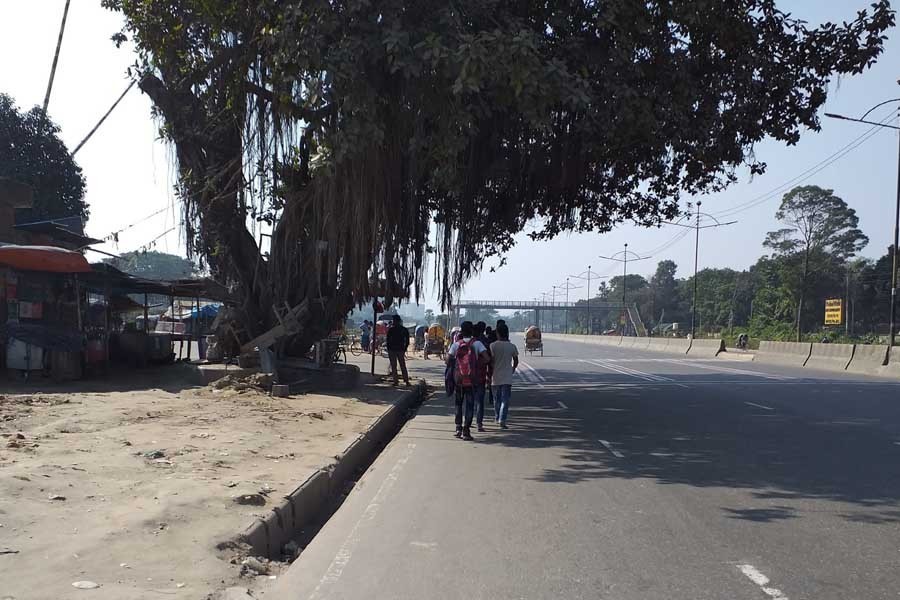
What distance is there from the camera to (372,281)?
59.6 ft

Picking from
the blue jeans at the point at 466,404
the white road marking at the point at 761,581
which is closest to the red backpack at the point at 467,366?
the blue jeans at the point at 466,404

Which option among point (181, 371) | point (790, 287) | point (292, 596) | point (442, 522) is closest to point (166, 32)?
point (181, 371)

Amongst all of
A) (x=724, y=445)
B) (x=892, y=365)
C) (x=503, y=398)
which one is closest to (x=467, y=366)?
(x=503, y=398)

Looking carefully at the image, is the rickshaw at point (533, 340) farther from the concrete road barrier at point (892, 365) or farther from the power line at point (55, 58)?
the power line at point (55, 58)

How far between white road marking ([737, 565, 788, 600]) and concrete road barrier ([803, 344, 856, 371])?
29.3m

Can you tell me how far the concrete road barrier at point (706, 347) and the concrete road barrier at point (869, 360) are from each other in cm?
1540

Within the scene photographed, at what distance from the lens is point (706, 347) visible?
48531 millimetres

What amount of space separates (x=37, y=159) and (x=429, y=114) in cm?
3340

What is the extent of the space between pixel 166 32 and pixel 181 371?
9197 millimetres

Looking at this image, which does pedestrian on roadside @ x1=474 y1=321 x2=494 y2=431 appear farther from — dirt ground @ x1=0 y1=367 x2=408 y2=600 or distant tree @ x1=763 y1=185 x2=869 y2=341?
distant tree @ x1=763 y1=185 x2=869 y2=341

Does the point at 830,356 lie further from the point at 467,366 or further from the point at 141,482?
the point at 141,482

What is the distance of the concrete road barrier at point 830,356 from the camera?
31781 mm

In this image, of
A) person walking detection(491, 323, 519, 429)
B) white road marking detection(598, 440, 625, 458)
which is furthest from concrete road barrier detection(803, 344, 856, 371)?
white road marking detection(598, 440, 625, 458)

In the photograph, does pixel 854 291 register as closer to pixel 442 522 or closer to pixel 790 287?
pixel 790 287
